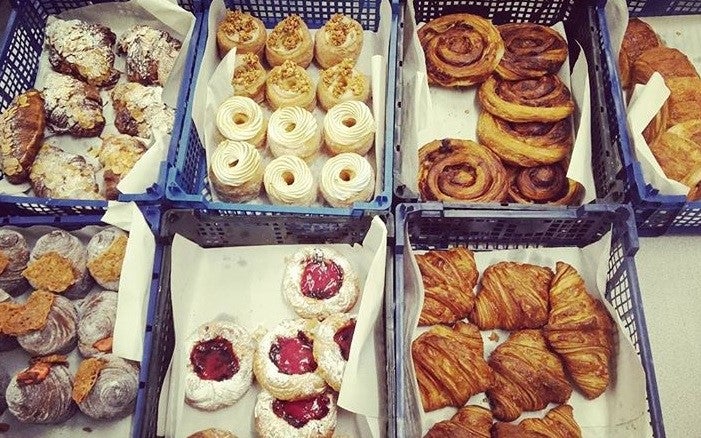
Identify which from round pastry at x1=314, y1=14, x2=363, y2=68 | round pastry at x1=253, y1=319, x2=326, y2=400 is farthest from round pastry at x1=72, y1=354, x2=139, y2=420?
round pastry at x1=314, y1=14, x2=363, y2=68

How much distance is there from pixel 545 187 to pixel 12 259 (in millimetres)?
2151

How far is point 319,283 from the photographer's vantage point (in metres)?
2.50

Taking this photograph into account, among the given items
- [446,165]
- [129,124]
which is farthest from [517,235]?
[129,124]

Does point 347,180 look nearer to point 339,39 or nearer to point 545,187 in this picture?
point 339,39

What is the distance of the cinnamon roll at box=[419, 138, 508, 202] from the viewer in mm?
2633

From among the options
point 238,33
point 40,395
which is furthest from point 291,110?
point 40,395

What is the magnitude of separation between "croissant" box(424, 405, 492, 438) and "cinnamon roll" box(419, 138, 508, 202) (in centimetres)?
82

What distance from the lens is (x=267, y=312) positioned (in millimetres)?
2594

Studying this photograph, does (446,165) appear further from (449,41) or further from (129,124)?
(129,124)

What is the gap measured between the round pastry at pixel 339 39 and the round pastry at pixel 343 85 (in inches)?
3.2

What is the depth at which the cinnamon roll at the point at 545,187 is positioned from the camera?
2664mm

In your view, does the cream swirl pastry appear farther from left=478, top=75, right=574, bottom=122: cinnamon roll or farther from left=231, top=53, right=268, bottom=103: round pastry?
left=478, top=75, right=574, bottom=122: cinnamon roll

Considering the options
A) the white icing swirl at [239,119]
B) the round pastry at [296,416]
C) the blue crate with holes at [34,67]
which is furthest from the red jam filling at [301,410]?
the white icing swirl at [239,119]

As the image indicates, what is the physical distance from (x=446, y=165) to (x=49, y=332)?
1.67 metres
